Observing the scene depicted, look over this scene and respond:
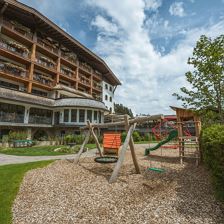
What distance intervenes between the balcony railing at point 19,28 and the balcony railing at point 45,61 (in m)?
3.39

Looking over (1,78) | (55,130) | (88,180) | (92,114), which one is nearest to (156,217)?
(88,180)

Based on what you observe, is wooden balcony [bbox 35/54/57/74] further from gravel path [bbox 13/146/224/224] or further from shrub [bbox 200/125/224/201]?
shrub [bbox 200/125/224/201]

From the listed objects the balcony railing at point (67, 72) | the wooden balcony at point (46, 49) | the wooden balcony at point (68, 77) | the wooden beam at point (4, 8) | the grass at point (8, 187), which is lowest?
the grass at point (8, 187)

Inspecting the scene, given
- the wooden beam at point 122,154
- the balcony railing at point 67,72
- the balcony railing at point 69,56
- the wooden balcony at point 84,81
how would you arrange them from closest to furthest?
the wooden beam at point 122,154 < the balcony railing at point 67,72 < the balcony railing at point 69,56 < the wooden balcony at point 84,81

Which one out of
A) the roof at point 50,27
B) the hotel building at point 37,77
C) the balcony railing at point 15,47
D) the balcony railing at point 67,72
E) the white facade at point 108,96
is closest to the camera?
the hotel building at point 37,77

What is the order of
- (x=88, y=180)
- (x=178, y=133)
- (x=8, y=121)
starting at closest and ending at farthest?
1. (x=88, y=180)
2. (x=178, y=133)
3. (x=8, y=121)

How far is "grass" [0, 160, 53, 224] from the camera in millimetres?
3965

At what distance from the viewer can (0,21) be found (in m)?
24.5

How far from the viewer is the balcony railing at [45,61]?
30.1 metres

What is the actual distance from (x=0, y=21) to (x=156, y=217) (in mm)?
30807

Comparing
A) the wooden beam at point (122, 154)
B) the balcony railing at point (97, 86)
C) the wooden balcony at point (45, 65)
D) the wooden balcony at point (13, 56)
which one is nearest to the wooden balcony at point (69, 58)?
the wooden balcony at point (45, 65)

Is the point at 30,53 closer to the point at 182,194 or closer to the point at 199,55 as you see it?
the point at 199,55

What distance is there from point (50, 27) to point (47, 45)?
10.5 feet

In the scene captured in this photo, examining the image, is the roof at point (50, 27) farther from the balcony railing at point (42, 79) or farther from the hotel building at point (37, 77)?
the balcony railing at point (42, 79)
